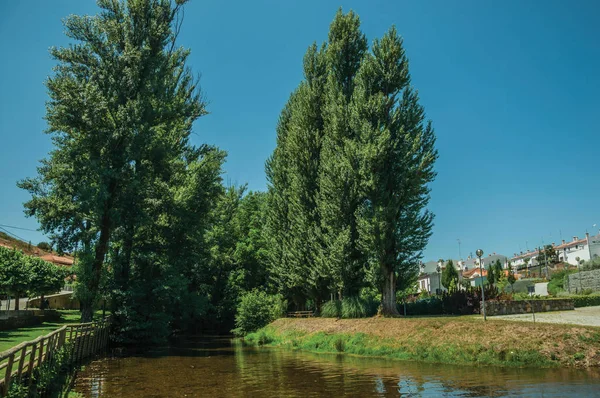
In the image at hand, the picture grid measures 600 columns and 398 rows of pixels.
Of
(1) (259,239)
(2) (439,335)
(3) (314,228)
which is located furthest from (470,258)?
(2) (439,335)

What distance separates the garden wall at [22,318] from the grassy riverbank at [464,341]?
1788 centimetres

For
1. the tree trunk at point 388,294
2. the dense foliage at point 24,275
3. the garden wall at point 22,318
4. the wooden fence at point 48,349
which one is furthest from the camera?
the dense foliage at point 24,275

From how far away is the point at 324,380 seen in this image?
47.9 ft

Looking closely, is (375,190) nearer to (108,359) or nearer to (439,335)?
(439,335)

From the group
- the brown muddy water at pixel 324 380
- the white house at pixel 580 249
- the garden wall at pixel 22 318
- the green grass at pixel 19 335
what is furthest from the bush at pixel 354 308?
the white house at pixel 580 249

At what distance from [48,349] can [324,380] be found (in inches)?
344

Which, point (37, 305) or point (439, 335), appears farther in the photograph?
point (37, 305)

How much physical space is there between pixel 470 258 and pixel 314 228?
13418 cm

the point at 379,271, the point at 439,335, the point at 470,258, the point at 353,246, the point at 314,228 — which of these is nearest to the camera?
the point at 439,335

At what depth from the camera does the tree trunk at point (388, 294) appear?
26.1m

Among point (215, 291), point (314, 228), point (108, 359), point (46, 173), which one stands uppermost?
point (46, 173)

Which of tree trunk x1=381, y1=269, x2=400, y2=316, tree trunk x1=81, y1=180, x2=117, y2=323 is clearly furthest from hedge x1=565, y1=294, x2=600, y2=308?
tree trunk x1=81, y1=180, x2=117, y2=323

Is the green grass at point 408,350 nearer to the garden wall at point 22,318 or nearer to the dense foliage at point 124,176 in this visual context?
the dense foliage at point 124,176

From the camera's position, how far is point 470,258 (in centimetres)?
15162
